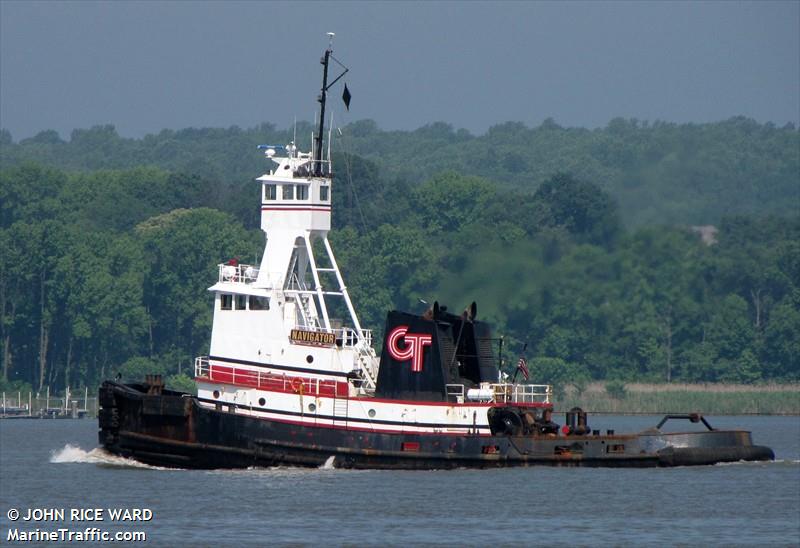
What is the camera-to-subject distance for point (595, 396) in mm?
99625

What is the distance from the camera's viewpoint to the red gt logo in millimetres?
54219

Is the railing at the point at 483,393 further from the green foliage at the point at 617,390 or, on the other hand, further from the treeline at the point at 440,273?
the green foliage at the point at 617,390

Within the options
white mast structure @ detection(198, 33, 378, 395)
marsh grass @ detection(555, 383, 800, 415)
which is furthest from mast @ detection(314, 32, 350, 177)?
marsh grass @ detection(555, 383, 800, 415)

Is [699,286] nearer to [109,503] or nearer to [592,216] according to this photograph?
[592,216]

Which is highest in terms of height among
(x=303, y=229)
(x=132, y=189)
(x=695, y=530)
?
(x=132, y=189)

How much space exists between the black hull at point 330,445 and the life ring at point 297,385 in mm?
1013

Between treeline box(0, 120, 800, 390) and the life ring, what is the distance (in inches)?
890

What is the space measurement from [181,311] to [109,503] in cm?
6453

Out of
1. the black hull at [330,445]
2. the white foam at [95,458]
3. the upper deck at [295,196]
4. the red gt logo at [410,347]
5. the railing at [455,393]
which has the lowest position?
the white foam at [95,458]

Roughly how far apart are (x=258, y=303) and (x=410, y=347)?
4.70m

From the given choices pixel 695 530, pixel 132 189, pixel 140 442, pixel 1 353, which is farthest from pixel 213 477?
pixel 132 189

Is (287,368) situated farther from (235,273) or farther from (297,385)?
(235,273)

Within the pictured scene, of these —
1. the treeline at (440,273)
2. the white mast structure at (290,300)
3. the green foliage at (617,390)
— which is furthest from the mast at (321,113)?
the green foliage at (617,390)

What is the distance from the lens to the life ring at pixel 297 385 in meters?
54.1
